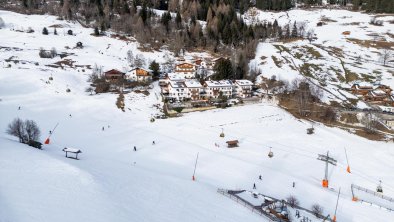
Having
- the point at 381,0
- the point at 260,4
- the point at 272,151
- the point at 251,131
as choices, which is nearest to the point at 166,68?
the point at 251,131

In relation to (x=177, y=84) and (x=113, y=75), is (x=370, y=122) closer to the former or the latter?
(x=177, y=84)

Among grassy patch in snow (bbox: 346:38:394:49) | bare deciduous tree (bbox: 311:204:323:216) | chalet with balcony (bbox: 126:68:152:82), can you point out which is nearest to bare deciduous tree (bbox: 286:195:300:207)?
bare deciduous tree (bbox: 311:204:323:216)

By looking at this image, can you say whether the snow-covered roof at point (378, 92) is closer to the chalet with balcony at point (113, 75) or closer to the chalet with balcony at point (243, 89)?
the chalet with balcony at point (243, 89)

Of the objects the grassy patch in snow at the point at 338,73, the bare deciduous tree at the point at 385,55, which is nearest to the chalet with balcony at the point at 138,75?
the grassy patch in snow at the point at 338,73

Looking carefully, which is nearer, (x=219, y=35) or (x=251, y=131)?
(x=251, y=131)

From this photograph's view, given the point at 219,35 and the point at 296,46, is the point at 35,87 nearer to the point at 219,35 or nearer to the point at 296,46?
the point at 219,35

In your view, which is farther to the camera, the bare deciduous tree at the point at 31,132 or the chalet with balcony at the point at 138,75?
the chalet with balcony at the point at 138,75

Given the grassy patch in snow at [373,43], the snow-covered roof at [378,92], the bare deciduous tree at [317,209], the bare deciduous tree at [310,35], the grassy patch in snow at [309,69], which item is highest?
the bare deciduous tree at [310,35]
